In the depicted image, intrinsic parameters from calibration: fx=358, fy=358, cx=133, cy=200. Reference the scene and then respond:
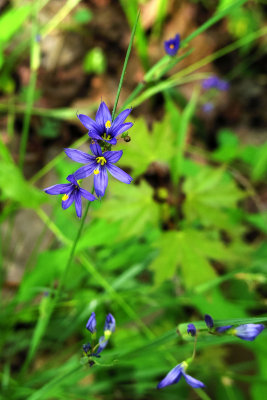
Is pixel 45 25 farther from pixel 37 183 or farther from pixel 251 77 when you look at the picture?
pixel 251 77

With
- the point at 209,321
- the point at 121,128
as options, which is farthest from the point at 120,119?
the point at 209,321

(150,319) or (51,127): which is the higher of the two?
(51,127)

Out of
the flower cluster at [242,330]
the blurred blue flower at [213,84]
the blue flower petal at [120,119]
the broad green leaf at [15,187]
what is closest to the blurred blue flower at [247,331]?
the flower cluster at [242,330]

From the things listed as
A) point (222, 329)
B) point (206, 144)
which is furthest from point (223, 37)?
point (222, 329)

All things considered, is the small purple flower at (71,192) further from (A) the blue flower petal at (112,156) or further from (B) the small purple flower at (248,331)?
(B) the small purple flower at (248,331)

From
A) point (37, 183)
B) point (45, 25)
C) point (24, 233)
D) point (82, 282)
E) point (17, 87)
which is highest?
point (45, 25)

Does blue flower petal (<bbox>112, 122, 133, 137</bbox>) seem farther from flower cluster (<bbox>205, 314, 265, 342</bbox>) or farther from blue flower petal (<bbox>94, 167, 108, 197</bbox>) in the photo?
flower cluster (<bbox>205, 314, 265, 342</bbox>)

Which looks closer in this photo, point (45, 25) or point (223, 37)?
point (45, 25)
